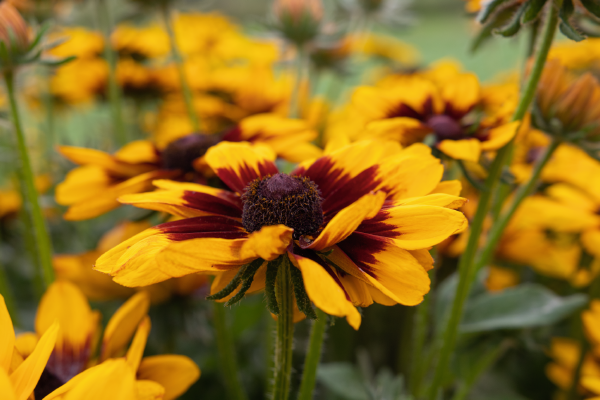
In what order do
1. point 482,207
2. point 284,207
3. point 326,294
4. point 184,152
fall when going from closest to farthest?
point 326,294, point 284,207, point 482,207, point 184,152

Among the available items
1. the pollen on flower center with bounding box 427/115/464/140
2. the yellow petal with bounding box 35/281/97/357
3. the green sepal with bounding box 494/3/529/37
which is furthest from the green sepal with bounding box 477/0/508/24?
the yellow petal with bounding box 35/281/97/357

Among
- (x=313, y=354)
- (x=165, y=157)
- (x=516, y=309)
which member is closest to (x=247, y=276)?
(x=313, y=354)

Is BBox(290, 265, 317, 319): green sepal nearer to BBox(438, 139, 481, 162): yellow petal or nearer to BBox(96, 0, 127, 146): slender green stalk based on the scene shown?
BBox(438, 139, 481, 162): yellow petal

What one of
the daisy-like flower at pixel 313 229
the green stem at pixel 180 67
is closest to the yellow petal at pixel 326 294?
the daisy-like flower at pixel 313 229

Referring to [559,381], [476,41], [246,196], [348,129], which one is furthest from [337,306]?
[348,129]

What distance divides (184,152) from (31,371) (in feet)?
1.10

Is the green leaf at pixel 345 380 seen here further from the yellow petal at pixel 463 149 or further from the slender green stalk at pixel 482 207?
the yellow petal at pixel 463 149

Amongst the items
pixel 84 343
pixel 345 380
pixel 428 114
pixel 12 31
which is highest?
pixel 12 31

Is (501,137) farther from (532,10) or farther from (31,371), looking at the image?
(31,371)

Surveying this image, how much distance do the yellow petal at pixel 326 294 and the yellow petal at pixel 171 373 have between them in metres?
0.19

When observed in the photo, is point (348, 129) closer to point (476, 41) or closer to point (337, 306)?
point (476, 41)

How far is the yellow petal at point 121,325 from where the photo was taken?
1.46 ft

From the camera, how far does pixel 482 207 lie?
0.49 m

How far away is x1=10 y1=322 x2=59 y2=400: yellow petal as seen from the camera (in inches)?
11.6
